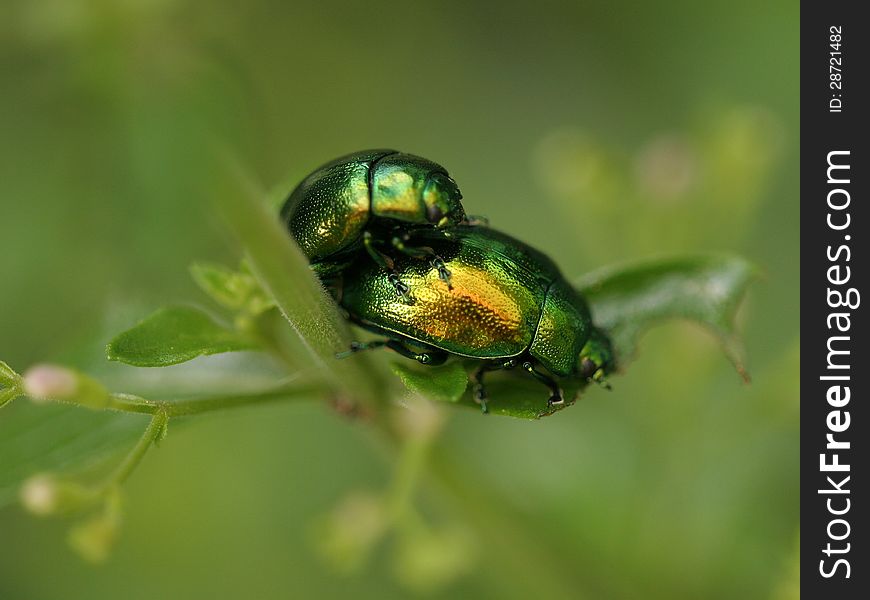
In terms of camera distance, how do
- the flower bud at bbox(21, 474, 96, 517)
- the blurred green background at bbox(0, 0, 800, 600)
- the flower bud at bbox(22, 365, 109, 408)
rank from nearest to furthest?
1. the flower bud at bbox(22, 365, 109, 408)
2. the flower bud at bbox(21, 474, 96, 517)
3. the blurred green background at bbox(0, 0, 800, 600)

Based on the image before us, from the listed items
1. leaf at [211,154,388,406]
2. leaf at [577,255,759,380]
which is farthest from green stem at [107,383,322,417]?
leaf at [577,255,759,380]

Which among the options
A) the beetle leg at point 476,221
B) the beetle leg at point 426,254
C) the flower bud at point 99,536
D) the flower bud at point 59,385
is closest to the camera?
the flower bud at point 59,385

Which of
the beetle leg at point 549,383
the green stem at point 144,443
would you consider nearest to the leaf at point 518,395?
the beetle leg at point 549,383

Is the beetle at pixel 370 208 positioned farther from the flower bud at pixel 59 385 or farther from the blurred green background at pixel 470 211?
the blurred green background at pixel 470 211

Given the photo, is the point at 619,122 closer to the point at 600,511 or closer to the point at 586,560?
the point at 600,511

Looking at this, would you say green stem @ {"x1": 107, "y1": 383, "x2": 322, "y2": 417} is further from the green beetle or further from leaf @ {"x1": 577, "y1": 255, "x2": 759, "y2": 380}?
leaf @ {"x1": 577, "y1": 255, "x2": 759, "y2": 380}

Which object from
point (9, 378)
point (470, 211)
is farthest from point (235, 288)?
point (470, 211)
